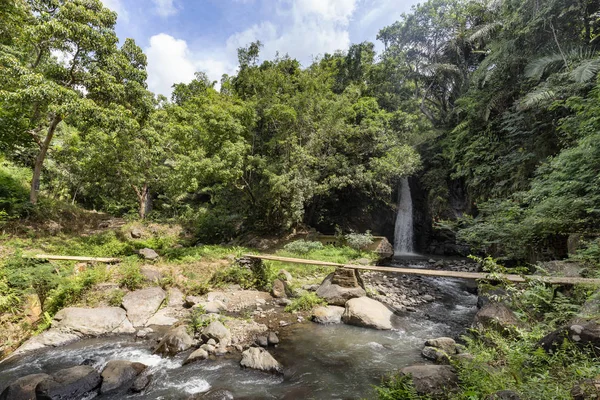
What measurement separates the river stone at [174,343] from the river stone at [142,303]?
5.42ft

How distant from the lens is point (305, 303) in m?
8.01

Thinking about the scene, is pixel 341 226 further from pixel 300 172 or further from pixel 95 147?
pixel 95 147

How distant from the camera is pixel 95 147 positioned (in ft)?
50.3

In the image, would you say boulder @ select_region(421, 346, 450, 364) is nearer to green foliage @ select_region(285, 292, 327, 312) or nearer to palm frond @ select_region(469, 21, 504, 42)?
green foliage @ select_region(285, 292, 327, 312)

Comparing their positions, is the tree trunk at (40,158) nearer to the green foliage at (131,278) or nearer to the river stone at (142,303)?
the green foliage at (131,278)

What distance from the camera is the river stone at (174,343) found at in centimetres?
560

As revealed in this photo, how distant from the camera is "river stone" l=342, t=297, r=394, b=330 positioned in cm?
687

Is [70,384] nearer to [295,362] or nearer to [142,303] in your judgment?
[142,303]

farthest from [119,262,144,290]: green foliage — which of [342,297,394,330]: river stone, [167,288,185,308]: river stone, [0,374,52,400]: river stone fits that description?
[342,297,394,330]: river stone

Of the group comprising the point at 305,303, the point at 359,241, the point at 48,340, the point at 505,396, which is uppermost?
the point at 359,241

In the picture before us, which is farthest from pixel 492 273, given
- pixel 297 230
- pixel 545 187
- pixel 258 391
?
pixel 297 230

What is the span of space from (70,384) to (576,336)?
7.05 m

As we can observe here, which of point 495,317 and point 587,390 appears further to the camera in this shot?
A: point 495,317

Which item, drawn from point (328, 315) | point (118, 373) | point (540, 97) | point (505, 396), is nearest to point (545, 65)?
point (540, 97)
